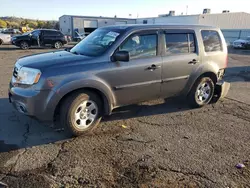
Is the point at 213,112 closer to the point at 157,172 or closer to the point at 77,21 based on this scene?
the point at 157,172

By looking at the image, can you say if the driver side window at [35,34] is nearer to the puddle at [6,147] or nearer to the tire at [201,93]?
the tire at [201,93]

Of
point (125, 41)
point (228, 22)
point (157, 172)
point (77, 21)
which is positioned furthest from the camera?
point (77, 21)

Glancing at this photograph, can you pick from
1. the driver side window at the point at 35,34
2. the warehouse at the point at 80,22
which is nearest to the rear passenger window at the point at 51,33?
the driver side window at the point at 35,34

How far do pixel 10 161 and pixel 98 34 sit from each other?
2.87 m

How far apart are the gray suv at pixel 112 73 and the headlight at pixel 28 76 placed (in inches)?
0.6

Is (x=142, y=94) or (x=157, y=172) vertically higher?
(x=142, y=94)

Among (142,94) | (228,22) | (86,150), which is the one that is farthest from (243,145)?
(228,22)

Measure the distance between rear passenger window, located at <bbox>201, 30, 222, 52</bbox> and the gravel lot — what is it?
4.97 ft

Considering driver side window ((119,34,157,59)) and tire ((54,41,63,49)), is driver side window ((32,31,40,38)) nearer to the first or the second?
tire ((54,41,63,49))

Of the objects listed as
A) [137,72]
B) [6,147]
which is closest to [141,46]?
[137,72]

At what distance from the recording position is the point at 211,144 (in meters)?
3.95

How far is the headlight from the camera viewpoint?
144 inches

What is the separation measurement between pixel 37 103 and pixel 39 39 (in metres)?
18.8

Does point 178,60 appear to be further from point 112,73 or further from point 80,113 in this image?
point 80,113
